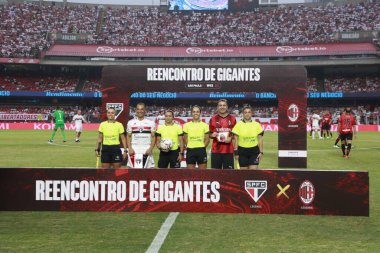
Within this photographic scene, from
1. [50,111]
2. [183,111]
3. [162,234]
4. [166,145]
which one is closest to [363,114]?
[183,111]

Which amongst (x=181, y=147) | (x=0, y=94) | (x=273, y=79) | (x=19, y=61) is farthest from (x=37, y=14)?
(x=181, y=147)

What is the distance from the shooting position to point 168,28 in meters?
65.2

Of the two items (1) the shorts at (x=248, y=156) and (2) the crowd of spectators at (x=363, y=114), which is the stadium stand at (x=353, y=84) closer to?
(2) the crowd of spectators at (x=363, y=114)

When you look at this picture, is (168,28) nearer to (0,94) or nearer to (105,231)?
(0,94)

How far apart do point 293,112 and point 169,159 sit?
23.7 ft

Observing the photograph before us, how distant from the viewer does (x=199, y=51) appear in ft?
194

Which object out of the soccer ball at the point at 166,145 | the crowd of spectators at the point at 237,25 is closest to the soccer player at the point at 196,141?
the soccer ball at the point at 166,145

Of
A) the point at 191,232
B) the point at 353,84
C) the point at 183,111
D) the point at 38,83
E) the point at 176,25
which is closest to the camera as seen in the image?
the point at 191,232

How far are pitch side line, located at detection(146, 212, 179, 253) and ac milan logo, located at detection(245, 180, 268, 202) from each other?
1373 mm

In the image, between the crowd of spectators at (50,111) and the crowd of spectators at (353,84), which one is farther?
the crowd of spectators at (353,84)

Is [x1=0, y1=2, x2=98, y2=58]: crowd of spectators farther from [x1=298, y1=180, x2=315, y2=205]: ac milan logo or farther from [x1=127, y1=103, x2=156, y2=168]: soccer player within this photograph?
[x1=298, y1=180, x2=315, y2=205]: ac milan logo

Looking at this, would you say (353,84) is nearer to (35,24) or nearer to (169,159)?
(35,24)

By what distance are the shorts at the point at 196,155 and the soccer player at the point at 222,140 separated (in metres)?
0.28

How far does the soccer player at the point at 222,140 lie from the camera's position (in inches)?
396
